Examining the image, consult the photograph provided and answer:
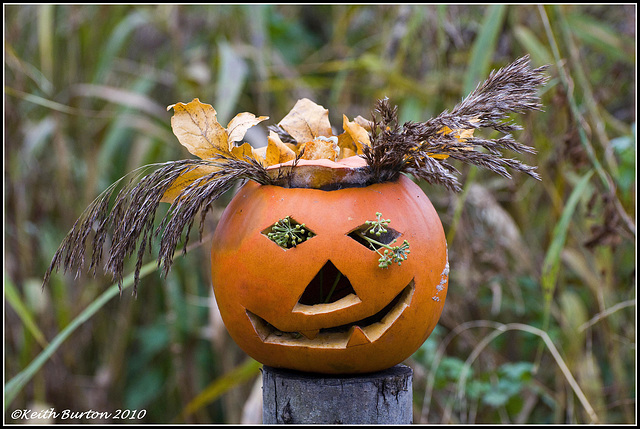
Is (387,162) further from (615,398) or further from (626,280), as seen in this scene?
(615,398)

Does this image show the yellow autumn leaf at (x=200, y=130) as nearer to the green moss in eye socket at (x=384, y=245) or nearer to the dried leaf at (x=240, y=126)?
the dried leaf at (x=240, y=126)

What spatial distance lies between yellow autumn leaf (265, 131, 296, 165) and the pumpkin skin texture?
0.18 ft

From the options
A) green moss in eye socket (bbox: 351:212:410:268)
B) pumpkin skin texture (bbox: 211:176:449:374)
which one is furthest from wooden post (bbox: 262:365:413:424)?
green moss in eye socket (bbox: 351:212:410:268)

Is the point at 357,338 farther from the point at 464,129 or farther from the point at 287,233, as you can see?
the point at 464,129

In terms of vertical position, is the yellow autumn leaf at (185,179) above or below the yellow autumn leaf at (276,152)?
below

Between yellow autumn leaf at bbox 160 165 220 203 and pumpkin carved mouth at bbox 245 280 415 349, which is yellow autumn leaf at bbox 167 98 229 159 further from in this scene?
pumpkin carved mouth at bbox 245 280 415 349

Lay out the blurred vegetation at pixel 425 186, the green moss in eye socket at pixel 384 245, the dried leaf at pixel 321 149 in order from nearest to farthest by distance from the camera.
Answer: the green moss in eye socket at pixel 384 245, the dried leaf at pixel 321 149, the blurred vegetation at pixel 425 186

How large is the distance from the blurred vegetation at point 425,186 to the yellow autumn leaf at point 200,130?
24.0 inches

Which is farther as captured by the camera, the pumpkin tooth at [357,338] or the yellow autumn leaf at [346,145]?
the yellow autumn leaf at [346,145]

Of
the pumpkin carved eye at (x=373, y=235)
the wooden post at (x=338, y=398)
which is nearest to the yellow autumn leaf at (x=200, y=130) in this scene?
the pumpkin carved eye at (x=373, y=235)

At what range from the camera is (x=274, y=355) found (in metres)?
0.80

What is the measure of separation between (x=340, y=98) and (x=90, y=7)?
3.08ft

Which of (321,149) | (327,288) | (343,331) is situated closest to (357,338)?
(343,331)

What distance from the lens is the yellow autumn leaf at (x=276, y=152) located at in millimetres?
838
